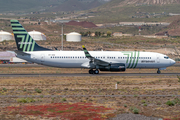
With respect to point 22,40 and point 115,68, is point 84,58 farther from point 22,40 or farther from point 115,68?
point 22,40

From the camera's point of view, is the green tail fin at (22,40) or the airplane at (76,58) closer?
the airplane at (76,58)

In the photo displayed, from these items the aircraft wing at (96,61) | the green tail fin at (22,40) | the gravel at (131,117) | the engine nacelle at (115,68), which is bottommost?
the gravel at (131,117)

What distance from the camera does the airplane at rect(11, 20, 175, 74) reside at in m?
51.1

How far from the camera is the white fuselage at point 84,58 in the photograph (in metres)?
51.6

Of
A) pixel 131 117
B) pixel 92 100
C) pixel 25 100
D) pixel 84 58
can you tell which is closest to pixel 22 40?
pixel 84 58

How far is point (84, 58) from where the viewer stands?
51875 millimetres

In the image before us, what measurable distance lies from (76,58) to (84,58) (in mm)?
1492

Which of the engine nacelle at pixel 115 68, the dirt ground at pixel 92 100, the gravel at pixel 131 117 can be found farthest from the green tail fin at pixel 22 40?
the gravel at pixel 131 117

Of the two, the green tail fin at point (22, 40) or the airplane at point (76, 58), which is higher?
the green tail fin at point (22, 40)

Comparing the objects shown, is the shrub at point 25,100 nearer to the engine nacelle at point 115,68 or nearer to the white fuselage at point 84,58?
the white fuselage at point 84,58

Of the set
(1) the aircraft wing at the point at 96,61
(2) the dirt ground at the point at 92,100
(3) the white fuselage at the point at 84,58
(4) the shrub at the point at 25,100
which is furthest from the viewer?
(3) the white fuselage at the point at 84,58

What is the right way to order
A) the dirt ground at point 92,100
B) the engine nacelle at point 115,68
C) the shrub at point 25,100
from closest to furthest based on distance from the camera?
the dirt ground at point 92,100 < the shrub at point 25,100 < the engine nacelle at point 115,68

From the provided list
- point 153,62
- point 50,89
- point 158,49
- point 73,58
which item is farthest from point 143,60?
point 158,49

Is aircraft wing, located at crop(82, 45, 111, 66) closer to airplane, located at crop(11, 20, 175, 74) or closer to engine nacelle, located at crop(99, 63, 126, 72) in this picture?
airplane, located at crop(11, 20, 175, 74)
